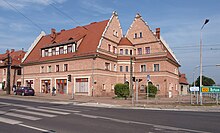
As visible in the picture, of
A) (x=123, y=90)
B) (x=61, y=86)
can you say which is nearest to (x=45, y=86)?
(x=61, y=86)

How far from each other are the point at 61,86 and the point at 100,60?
9.70 meters

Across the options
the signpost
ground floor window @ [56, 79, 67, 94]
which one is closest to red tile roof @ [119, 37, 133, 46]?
ground floor window @ [56, 79, 67, 94]

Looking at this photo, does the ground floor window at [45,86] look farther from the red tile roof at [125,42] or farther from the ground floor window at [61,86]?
the red tile roof at [125,42]

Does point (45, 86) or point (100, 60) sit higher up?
point (100, 60)

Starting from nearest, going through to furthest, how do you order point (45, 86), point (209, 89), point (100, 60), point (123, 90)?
point (209, 89)
point (123, 90)
point (100, 60)
point (45, 86)

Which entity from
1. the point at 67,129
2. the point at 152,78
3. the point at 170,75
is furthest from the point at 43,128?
the point at 170,75

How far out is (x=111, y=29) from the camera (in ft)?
145

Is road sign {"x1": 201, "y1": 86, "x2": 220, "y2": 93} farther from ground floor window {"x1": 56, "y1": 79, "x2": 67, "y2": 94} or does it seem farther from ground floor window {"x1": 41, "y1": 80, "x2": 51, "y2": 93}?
ground floor window {"x1": 41, "y1": 80, "x2": 51, "y2": 93}

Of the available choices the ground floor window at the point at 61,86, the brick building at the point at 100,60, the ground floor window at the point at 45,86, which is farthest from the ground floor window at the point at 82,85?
the ground floor window at the point at 45,86

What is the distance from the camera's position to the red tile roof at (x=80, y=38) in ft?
136

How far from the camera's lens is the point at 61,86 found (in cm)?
4328

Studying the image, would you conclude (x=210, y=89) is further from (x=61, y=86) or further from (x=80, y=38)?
(x=61, y=86)

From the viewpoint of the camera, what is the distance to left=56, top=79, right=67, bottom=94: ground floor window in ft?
140

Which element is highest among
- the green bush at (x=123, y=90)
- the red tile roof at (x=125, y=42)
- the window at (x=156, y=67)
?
the red tile roof at (x=125, y=42)
